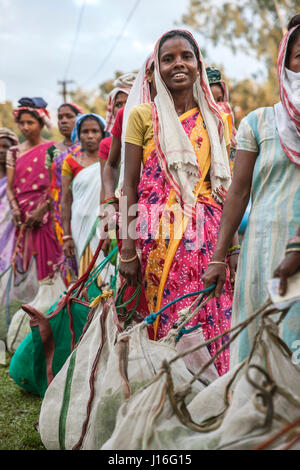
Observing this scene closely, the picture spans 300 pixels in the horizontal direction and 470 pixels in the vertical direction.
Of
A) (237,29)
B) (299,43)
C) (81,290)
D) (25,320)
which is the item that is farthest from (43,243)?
(237,29)

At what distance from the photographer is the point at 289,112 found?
2332 mm

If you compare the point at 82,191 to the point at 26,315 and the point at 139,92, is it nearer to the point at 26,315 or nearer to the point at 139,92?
the point at 26,315

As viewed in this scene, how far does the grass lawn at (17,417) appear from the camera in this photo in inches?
131

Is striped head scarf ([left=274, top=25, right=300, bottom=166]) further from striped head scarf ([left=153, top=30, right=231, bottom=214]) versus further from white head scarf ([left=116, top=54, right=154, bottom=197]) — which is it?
white head scarf ([left=116, top=54, right=154, bottom=197])

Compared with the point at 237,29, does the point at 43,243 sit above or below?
below

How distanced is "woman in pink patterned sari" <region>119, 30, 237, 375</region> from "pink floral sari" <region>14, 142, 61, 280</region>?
162 inches

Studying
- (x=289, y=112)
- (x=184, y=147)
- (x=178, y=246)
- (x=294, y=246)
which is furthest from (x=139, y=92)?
(x=294, y=246)

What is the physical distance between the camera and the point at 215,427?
1.92 m

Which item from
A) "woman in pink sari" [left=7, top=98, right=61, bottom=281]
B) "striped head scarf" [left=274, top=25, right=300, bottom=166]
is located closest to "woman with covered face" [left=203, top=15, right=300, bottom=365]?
"striped head scarf" [left=274, top=25, right=300, bottom=166]

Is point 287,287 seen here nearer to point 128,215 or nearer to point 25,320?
point 128,215

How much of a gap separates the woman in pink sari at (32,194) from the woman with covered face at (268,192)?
16.2 ft

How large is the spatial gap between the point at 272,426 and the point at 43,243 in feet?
19.2

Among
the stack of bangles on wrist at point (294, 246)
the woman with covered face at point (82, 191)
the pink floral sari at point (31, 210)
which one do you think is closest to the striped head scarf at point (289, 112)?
the stack of bangles on wrist at point (294, 246)

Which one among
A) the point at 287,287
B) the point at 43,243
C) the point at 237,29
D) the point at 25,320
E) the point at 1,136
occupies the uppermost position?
the point at 237,29
